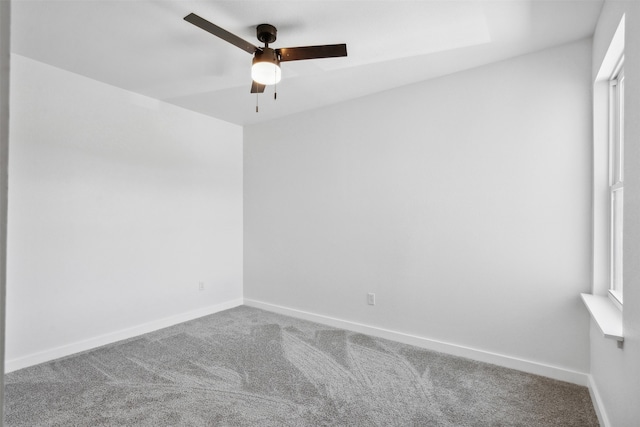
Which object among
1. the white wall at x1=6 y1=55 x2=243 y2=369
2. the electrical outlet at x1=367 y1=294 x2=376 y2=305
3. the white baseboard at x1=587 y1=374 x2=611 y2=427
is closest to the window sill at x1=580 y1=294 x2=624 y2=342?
the white baseboard at x1=587 y1=374 x2=611 y2=427

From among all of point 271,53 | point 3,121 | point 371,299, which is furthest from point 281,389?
point 3,121

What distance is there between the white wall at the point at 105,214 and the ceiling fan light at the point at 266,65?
1978 millimetres

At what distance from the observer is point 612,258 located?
2.39 m

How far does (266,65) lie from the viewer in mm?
2287

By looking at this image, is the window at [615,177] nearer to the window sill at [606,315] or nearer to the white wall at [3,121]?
the window sill at [606,315]

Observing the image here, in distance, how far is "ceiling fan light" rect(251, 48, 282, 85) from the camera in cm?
228

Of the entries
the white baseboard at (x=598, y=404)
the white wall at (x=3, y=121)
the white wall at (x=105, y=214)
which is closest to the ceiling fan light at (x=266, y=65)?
the white wall at (x=105, y=214)

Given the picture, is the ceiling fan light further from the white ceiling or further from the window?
the window

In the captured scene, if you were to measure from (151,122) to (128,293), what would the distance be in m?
1.80

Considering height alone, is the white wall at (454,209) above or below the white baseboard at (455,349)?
above

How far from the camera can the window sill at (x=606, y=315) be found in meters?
1.78

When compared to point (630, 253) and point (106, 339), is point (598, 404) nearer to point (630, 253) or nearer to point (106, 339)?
point (630, 253)

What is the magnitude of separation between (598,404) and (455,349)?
3.50 ft

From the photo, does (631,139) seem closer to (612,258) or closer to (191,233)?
(612,258)
